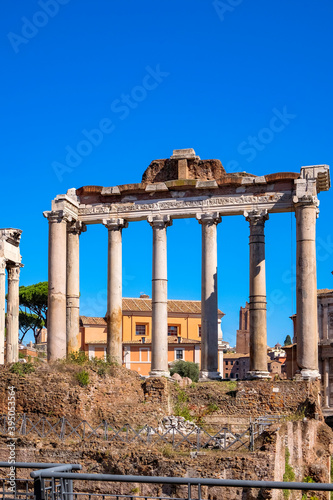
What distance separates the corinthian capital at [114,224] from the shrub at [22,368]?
8413 millimetres

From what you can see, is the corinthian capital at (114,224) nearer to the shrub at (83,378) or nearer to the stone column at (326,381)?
the shrub at (83,378)

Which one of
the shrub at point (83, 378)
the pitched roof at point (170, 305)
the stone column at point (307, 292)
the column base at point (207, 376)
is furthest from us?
the pitched roof at point (170, 305)

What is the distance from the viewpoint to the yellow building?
2352 inches

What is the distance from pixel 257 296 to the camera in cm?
2644

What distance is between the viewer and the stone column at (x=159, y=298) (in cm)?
2752

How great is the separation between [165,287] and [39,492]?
19590mm

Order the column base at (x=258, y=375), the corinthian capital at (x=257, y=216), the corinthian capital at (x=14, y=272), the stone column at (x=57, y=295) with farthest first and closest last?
the corinthian capital at (x=14, y=272)
the stone column at (x=57, y=295)
the corinthian capital at (x=257, y=216)
the column base at (x=258, y=375)

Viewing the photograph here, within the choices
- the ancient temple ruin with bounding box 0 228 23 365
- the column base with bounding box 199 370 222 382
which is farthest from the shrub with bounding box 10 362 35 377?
the ancient temple ruin with bounding box 0 228 23 365

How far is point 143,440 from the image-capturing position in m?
18.0

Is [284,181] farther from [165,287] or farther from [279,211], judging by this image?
[165,287]

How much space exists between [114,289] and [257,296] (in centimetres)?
586

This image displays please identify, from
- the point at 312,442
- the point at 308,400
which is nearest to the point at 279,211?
the point at 308,400

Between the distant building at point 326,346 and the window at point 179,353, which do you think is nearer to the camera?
the distant building at point 326,346

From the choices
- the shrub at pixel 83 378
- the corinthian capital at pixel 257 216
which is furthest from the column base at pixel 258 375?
the shrub at pixel 83 378
